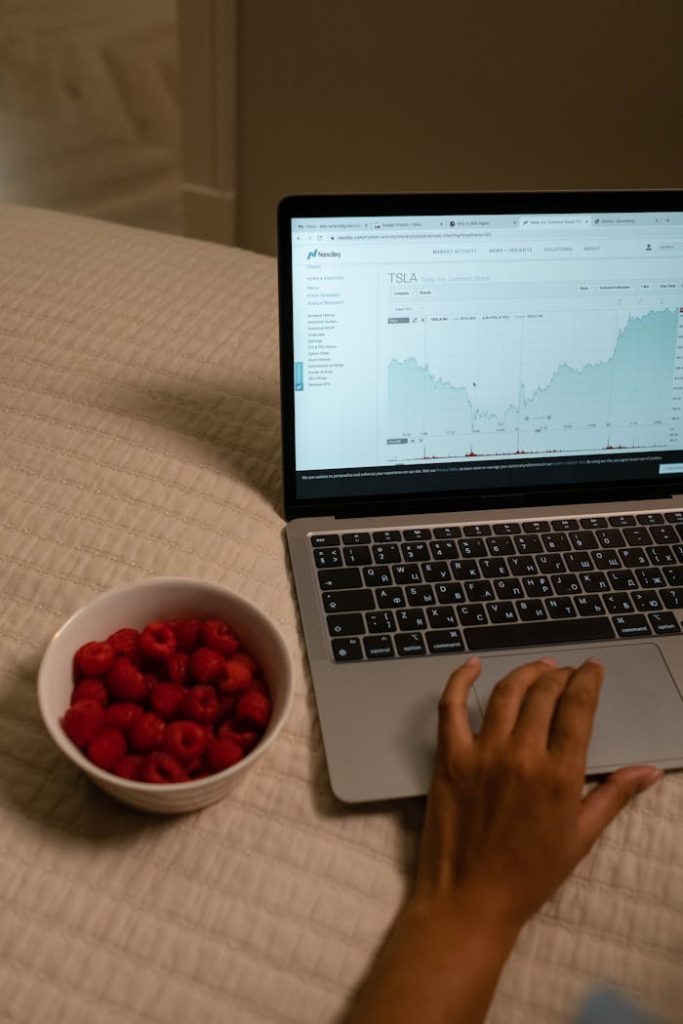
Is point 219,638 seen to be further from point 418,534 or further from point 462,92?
point 462,92

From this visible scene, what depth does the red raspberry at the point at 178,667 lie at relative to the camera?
0.60 m

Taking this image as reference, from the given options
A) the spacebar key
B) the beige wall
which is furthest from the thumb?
the beige wall

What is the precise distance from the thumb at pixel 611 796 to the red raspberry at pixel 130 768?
10.5 inches

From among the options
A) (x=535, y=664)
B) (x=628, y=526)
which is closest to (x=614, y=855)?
(x=535, y=664)

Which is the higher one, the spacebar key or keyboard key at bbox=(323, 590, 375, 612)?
keyboard key at bbox=(323, 590, 375, 612)

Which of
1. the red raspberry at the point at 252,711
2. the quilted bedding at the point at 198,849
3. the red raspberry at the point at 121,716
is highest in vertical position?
the red raspberry at the point at 121,716

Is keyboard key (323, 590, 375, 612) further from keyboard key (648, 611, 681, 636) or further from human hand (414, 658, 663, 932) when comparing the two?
keyboard key (648, 611, 681, 636)

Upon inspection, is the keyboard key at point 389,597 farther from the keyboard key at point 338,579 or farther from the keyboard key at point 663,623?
the keyboard key at point 663,623

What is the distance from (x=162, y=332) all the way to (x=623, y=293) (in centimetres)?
46

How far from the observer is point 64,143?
2418 millimetres

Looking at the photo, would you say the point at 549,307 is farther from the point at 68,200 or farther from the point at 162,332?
the point at 68,200

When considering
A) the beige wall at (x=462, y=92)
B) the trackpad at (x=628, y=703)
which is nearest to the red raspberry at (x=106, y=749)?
the trackpad at (x=628, y=703)

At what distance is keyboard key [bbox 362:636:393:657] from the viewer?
68 centimetres

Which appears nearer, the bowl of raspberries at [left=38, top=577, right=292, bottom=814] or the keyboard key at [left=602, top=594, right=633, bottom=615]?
the bowl of raspberries at [left=38, top=577, right=292, bottom=814]
